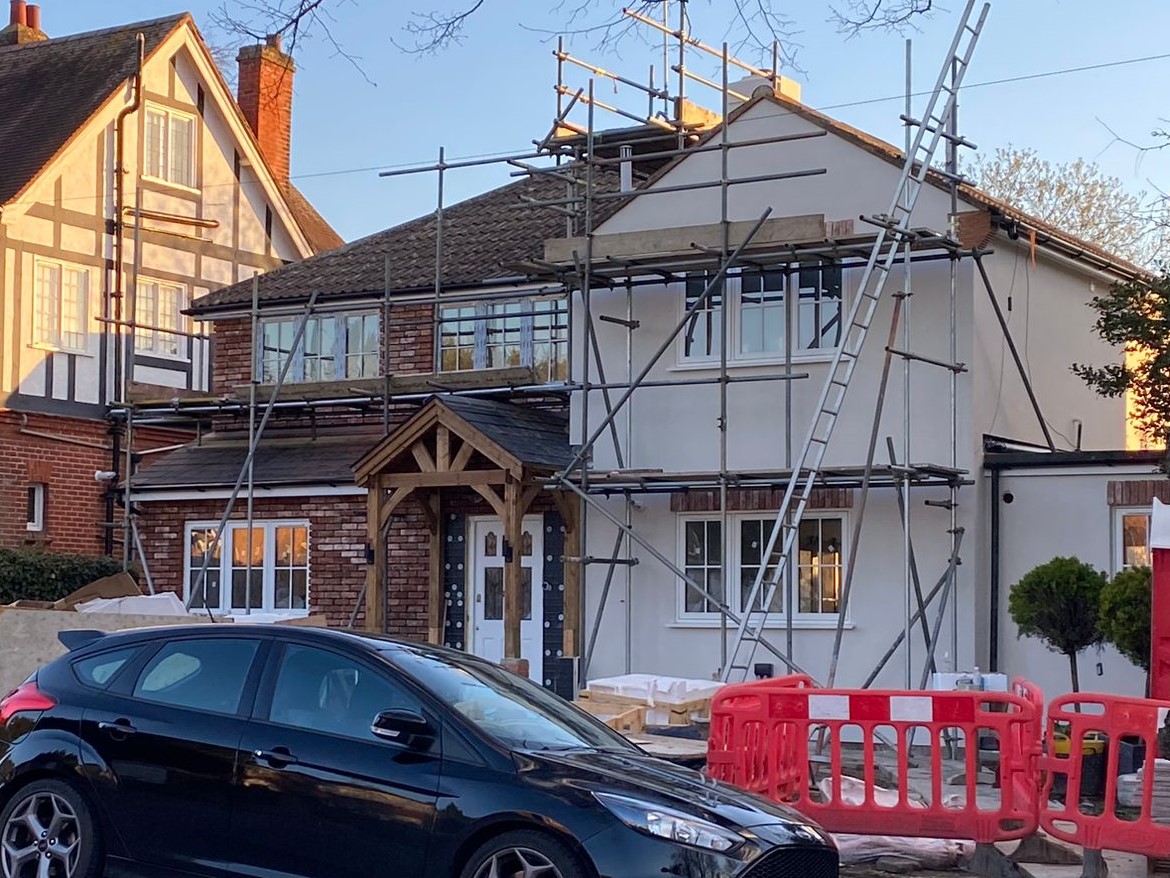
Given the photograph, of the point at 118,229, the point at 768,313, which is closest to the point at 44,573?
the point at 118,229

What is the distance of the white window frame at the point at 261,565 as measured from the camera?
2155 centimetres

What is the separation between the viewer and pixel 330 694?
8109 mm

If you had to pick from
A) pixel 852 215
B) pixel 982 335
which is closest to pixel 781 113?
pixel 852 215

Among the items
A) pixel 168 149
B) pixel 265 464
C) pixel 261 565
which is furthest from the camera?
pixel 168 149

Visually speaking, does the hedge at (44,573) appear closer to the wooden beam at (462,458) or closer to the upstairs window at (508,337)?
the upstairs window at (508,337)

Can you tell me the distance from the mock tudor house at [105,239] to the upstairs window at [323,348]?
2.16m

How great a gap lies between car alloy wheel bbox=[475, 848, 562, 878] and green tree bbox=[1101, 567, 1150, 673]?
732cm

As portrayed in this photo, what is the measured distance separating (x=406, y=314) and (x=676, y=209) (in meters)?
4.13

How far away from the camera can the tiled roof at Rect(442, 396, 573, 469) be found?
61.7ft

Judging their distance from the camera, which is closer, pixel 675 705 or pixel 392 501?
pixel 675 705

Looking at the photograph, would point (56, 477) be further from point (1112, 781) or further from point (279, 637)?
point (1112, 781)

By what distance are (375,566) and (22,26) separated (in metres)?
17.0

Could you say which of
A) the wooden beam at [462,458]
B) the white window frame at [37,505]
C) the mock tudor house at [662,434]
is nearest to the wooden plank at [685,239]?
the mock tudor house at [662,434]

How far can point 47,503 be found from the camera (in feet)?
82.0
